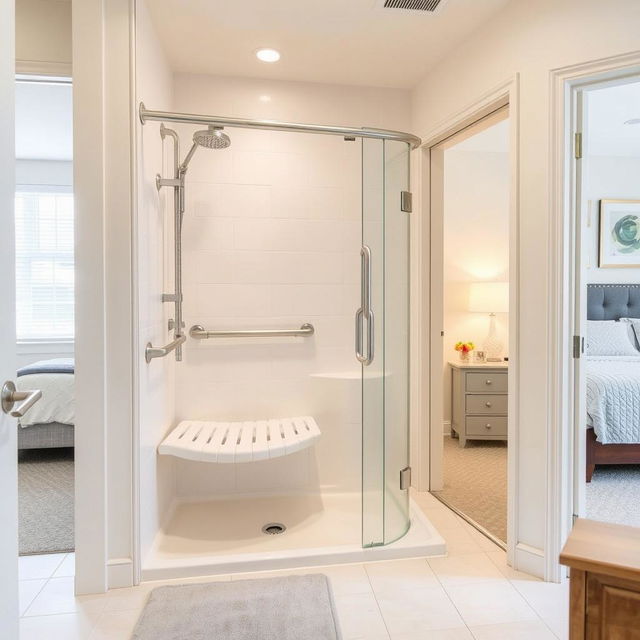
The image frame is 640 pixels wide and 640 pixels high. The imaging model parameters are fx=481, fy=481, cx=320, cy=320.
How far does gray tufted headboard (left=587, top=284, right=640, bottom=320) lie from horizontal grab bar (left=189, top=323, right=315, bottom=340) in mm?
3060

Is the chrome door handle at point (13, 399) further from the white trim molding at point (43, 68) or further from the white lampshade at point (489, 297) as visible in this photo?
the white lampshade at point (489, 297)

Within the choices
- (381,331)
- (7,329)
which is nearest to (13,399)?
(7,329)

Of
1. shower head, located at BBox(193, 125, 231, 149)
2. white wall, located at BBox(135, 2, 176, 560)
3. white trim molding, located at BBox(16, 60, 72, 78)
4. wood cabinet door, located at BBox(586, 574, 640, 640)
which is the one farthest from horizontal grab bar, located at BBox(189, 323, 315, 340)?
wood cabinet door, located at BBox(586, 574, 640, 640)

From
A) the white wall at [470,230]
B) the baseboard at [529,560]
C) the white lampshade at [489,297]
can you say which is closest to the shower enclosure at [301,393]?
the baseboard at [529,560]

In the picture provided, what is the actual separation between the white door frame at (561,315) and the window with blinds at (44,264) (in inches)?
186

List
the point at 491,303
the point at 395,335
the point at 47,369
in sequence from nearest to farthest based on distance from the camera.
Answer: the point at 395,335 → the point at 47,369 → the point at 491,303

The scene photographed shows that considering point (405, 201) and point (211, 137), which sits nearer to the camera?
point (211, 137)

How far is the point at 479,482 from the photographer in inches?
121

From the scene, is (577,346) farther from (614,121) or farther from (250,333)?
(614,121)

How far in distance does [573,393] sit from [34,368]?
363 cm

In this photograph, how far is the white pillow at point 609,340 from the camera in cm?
401

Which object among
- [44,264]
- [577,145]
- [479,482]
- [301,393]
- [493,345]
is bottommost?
[479,482]

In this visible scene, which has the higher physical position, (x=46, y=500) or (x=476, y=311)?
(x=476, y=311)

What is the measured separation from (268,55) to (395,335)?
1.58 meters
